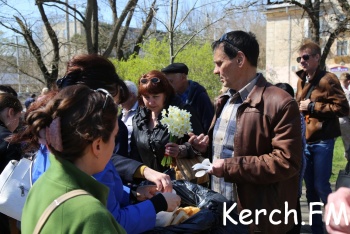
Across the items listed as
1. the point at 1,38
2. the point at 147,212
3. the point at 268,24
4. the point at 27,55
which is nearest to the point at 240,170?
the point at 147,212

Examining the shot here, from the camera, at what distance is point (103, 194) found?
1.58m

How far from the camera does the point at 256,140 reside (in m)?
2.69

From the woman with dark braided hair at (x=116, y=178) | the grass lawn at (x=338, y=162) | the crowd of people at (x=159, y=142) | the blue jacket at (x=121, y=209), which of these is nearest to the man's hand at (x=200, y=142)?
the crowd of people at (x=159, y=142)

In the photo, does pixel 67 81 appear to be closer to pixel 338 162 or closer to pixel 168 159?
pixel 168 159

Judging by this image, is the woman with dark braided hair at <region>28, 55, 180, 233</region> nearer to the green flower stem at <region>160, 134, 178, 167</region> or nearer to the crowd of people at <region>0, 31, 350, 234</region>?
the crowd of people at <region>0, 31, 350, 234</region>

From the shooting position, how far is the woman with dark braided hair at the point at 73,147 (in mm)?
1451

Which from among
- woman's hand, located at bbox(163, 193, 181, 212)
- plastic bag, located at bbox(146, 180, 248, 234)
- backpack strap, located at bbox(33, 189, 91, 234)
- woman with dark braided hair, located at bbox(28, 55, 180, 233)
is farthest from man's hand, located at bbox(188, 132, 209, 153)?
backpack strap, located at bbox(33, 189, 91, 234)

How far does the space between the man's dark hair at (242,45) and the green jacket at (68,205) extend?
5.33ft

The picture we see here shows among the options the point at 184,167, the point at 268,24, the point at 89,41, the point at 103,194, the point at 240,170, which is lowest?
the point at 184,167

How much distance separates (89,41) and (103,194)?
975cm

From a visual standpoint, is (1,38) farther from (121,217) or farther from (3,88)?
(121,217)

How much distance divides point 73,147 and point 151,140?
2.22m

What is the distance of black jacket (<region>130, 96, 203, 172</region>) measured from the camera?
3.74 m

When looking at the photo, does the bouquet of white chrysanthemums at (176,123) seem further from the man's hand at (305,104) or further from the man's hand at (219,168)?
the man's hand at (305,104)
